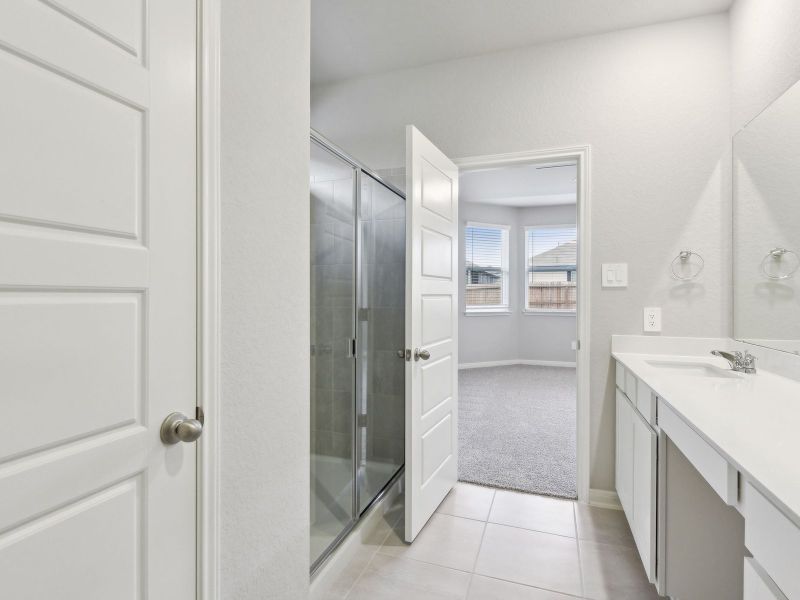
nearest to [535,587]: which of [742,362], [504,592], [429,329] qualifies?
[504,592]

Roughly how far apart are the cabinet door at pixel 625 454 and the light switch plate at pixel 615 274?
1.97ft

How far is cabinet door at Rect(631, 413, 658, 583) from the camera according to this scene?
1.51m

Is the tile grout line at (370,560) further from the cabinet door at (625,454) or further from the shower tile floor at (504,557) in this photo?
the cabinet door at (625,454)

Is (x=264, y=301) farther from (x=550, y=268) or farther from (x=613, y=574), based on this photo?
(x=550, y=268)

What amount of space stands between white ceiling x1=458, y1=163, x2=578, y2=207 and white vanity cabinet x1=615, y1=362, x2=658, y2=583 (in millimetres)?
3218

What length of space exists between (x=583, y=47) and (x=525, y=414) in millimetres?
3079

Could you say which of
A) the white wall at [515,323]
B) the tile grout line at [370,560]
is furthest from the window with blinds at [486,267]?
the tile grout line at [370,560]

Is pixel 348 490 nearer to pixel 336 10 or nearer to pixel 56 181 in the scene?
pixel 56 181

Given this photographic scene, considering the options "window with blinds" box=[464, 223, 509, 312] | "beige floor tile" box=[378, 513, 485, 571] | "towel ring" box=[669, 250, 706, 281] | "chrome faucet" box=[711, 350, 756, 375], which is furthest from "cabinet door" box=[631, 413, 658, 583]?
"window with blinds" box=[464, 223, 509, 312]

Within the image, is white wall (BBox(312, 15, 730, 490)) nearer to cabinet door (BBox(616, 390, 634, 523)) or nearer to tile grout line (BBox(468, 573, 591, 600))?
cabinet door (BBox(616, 390, 634, 523))

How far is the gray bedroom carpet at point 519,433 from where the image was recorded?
266cm

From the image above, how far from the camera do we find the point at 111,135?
74 cm

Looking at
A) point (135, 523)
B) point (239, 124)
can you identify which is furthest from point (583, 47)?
point (135, 523)

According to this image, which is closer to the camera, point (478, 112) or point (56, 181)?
point (56, 181)
